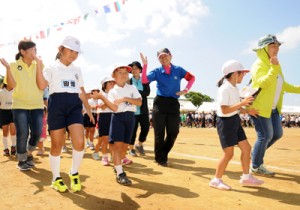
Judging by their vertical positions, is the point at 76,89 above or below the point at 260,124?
above

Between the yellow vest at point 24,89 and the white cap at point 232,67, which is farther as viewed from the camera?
the yellow vest at point 24,89

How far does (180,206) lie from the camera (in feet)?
11.4

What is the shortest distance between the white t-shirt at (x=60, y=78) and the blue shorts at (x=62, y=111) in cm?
7

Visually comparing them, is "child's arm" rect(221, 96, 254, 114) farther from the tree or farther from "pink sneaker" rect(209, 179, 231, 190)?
the tree

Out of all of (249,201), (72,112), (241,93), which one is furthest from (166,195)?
(241,93)

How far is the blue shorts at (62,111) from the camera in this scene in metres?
4.08

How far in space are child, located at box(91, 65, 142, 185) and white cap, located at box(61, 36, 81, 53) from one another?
0.89 m

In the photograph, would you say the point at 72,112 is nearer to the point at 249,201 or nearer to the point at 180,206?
the point at 180,206

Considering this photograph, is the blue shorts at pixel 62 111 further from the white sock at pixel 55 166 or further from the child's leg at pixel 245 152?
the child's leg at pixel 245 152

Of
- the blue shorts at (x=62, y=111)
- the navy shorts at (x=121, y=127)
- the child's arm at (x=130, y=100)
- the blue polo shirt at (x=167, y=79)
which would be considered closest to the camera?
the blue shorts at (x=62, y=111)

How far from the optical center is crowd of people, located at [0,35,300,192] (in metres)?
4.14

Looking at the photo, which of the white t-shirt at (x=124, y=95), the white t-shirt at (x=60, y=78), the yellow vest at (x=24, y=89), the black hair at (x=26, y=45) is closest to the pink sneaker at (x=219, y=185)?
the white t-shirt at (x=124, y=95)

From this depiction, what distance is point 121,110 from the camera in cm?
486

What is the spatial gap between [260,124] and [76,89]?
10.6ft
